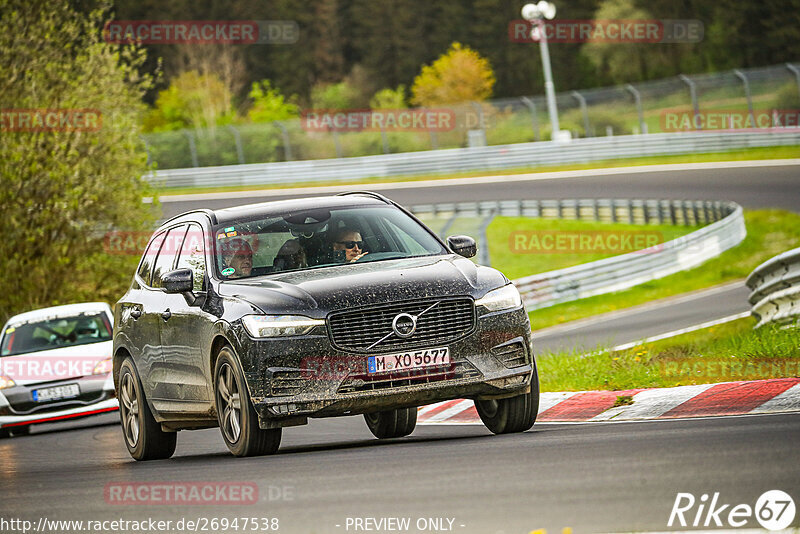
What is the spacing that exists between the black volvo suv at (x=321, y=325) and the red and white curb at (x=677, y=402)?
35.8 inches

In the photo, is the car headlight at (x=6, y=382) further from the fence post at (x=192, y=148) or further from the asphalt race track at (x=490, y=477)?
the fence post at (x=192, y=148)

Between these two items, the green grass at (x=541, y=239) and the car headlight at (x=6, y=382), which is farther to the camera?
the green grass at (x=541, y=239)

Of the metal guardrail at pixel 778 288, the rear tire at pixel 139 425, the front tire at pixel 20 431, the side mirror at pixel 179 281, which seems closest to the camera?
the side mirror at pixel 179 281

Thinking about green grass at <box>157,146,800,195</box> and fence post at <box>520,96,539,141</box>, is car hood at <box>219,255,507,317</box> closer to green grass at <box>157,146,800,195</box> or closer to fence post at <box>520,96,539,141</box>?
green grass at <box>157,146,800,195</box>

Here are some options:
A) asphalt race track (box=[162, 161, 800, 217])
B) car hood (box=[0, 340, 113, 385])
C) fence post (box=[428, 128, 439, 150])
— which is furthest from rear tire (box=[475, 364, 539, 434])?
fence post (box=[428, 128, 439, 150])

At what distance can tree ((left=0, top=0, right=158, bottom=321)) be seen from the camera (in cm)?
2709

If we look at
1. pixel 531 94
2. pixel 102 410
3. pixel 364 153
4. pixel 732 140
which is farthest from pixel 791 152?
pixel 531 94

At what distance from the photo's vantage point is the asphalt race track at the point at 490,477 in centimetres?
588

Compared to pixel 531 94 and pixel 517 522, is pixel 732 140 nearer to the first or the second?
pixel 517 522

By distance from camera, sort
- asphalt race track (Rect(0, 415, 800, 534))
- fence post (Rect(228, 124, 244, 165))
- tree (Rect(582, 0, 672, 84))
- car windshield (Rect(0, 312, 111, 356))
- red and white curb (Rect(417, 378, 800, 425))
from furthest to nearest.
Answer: tree (Rect(582, 0, 672, 84))
fence post (Rect(228, 124, 244, 165))
car windshield (Rect(0, 312, 111, 356))
red and white curb (Rect(417, 378, 800, 425))
asphalt race track (Rect(0, 415, 800, 534))

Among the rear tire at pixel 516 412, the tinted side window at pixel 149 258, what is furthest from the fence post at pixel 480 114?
the rear tire at pixel 516 412

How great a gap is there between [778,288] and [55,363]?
28.4ft

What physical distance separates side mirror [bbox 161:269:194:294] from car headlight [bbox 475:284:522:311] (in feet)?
6.76

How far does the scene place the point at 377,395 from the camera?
8.35 metres
